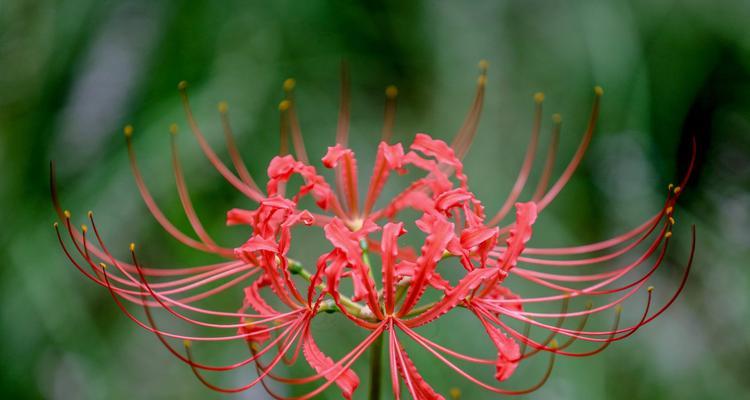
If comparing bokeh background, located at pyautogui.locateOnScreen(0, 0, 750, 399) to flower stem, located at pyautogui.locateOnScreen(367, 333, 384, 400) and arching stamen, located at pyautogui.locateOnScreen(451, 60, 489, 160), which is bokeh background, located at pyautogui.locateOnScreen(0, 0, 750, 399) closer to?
arching stamen, located at pyautogui.locateOnScreen(451, 60, 489, 160)

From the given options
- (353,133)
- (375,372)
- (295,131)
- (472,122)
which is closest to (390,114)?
(472,122)

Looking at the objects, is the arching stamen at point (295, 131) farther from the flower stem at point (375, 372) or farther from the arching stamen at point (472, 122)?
the flower stem at point (375, 372)

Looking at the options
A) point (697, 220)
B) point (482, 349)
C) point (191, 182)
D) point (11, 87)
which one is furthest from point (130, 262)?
point (697, 220)

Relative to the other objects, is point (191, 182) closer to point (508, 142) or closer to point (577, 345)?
point (508, 142)

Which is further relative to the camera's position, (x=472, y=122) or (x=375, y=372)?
(x=472, y=122)

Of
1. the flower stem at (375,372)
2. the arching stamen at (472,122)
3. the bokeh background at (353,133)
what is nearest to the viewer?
the flower stem at (375,372)

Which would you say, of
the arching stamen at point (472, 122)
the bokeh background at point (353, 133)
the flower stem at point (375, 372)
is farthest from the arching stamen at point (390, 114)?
the flower stem at point (375, 372)

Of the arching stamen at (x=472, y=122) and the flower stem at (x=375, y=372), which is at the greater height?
the arching stamen at (x=472, y=122)

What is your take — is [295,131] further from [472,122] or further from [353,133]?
[353,133]
